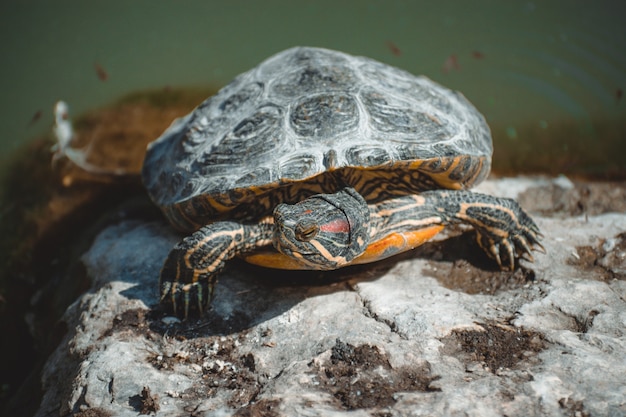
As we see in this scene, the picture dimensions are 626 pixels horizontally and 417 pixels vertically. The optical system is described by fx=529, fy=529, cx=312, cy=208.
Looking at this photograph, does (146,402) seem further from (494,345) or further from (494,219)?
(494,219)

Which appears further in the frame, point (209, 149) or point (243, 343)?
point (209, 149)

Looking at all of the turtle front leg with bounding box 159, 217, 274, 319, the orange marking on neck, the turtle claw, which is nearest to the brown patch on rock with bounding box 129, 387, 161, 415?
the turtle front leg with bounding box 159, 217, 274, 319

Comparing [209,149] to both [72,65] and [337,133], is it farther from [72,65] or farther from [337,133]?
[72,65]

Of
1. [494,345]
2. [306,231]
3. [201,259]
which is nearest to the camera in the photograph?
[494,345]

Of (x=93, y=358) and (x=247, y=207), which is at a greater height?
(x=247, y=207)

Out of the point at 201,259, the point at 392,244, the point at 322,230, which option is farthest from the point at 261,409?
the point at 392,244

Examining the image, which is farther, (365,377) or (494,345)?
(494,345)

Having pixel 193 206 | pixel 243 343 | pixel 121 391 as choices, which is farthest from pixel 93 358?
pixel 193 206
